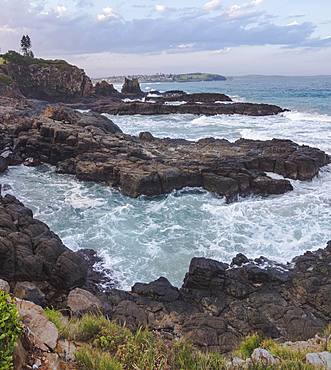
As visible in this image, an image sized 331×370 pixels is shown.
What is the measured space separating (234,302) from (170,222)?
23.0 ft

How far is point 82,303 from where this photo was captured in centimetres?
1079

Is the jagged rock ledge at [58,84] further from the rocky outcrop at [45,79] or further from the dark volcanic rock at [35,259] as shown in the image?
the dark volcanic rock at [35,259]

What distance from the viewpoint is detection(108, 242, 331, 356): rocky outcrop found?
10.9 m

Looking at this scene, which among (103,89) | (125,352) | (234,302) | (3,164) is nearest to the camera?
(125,352)

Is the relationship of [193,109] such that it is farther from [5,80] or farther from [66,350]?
[66,350]

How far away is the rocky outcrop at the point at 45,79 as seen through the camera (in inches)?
2709

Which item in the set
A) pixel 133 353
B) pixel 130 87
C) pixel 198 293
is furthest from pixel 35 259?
pixel 130 87

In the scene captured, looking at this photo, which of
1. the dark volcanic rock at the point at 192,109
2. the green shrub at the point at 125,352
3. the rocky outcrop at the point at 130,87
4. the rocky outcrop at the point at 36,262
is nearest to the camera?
the green shrub at the point at 125,352

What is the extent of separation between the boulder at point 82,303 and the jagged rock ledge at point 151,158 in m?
11.2

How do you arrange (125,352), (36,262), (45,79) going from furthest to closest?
(45,79) → (36,262) → (125,352)

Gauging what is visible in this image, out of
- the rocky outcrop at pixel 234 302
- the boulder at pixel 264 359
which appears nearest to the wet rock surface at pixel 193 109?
the rocky outcrop at pixel 234 302

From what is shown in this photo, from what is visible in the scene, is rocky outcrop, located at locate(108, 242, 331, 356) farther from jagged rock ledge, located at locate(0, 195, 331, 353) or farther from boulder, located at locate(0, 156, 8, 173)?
boulder, located at locate(0, 156, 8, 173)

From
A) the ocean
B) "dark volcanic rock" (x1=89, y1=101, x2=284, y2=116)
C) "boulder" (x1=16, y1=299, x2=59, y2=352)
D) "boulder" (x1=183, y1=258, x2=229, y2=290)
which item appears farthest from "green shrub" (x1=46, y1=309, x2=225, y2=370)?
"dark volcanic rock" (x1=89, y1=101, x2=284, y2=116)

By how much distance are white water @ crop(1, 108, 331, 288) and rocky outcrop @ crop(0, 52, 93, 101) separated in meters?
45.3
